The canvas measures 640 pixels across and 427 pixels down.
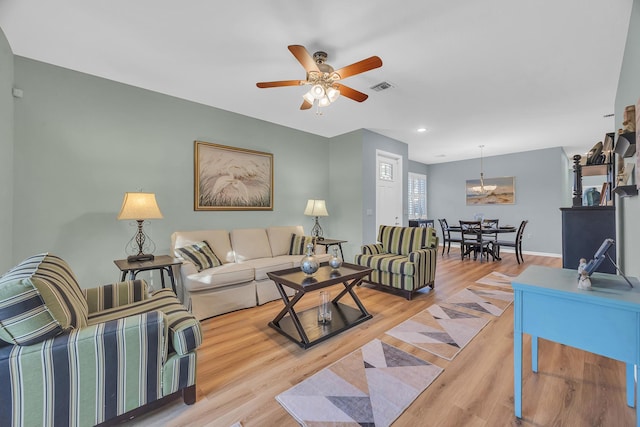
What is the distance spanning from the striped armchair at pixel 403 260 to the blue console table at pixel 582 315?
6.26 ft

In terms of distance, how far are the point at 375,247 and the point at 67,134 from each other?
4.11 metres

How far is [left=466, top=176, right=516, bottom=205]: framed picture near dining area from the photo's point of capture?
23.5 ft

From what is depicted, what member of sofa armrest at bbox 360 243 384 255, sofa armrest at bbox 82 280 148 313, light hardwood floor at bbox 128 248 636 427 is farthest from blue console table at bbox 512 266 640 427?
sofa armrest at bbox 82 280 148 313

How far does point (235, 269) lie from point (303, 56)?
93.0 inches

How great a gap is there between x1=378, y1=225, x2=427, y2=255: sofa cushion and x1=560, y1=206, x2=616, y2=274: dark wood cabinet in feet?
5.05

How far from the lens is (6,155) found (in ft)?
7.98

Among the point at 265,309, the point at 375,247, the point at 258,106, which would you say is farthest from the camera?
the point at 375,247

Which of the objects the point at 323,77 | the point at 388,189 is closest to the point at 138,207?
the point at 323,77

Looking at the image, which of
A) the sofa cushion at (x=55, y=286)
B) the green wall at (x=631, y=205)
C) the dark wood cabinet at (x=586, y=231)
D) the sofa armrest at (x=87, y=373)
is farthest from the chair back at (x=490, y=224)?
the sofa cushion at (x=55, y=286)

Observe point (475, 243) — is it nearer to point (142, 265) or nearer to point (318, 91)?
point (318, 91)

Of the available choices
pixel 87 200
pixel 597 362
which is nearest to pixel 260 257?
pixel 87 200

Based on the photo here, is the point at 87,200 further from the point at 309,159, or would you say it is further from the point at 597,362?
the point at 597,362

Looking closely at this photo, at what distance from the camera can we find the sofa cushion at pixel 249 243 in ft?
12.5

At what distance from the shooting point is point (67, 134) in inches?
113
